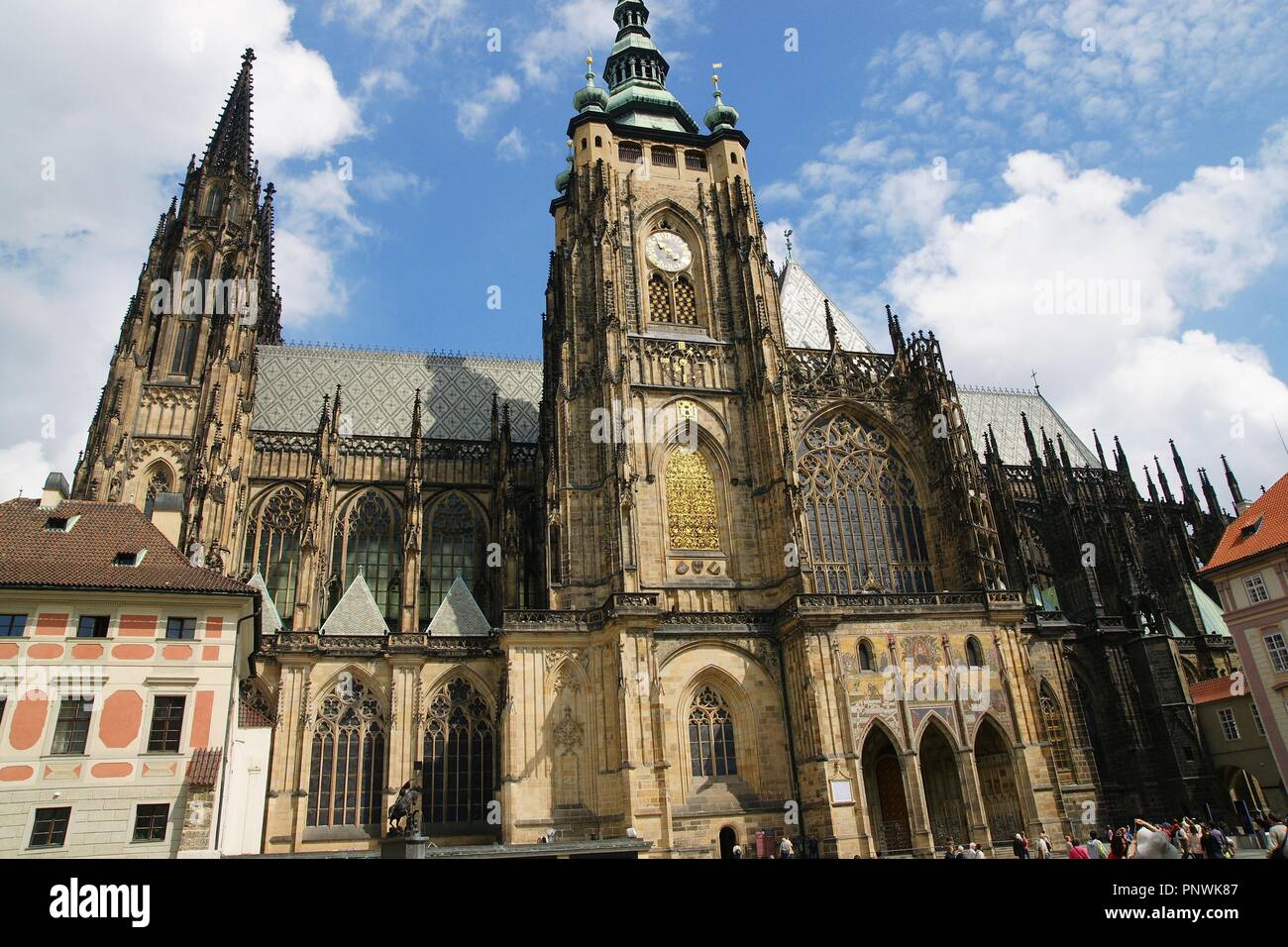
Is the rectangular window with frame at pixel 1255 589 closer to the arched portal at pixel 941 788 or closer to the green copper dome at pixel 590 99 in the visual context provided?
the arched portal at pixel 941 788

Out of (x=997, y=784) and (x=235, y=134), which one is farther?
(x=235, y=134)

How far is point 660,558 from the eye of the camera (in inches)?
1230

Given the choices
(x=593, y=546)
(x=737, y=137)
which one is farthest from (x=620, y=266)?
(x=593, y=546)

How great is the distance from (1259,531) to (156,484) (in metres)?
42.4

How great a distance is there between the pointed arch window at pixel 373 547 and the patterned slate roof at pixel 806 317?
19.3m

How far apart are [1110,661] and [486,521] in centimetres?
2694

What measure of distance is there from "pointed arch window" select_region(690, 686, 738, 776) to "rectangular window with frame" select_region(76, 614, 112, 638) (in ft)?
56.5

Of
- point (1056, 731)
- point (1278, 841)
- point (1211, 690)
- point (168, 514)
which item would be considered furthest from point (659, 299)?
point (1211, 690)

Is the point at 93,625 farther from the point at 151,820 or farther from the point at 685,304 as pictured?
the point at 685,304

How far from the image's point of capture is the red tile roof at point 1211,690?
35.5 metres

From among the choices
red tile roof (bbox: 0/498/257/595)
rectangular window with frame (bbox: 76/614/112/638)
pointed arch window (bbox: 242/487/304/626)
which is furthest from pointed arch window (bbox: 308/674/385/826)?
rectangular window with frame (bbox: 76/614/112/638)

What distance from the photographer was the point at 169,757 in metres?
21.0

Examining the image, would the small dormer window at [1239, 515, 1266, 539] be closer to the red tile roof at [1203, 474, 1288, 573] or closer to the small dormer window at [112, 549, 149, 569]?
the red tile roof at [1203, 474, 1288, 573]
